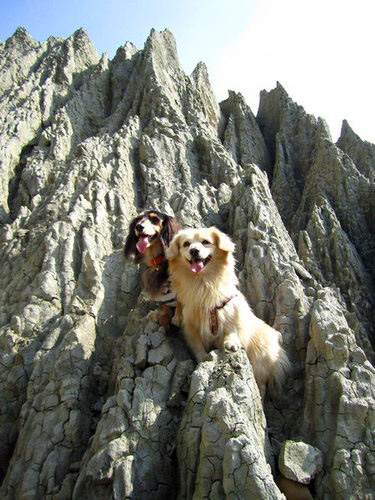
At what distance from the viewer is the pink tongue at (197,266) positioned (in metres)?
4.82

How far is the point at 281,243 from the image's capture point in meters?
7.86

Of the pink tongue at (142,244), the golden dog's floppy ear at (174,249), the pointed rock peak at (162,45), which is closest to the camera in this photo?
the golden dog's floppy ear at (174,249)

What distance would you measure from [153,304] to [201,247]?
7.33 ft

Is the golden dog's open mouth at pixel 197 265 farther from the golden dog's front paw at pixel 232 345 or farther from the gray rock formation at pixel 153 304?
the gray rock formation at pixel 153 304

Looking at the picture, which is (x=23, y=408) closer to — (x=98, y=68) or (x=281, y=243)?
(x=281, y=243)

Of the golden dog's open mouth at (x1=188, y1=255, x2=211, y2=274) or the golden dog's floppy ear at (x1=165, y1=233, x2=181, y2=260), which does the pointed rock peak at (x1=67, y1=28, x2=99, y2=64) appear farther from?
the golden dog's open mouth at (x1=188, y1=255, x2=211, y2=274)

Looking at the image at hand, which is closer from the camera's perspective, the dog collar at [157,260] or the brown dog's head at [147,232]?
the brown dog's head at [147,232]

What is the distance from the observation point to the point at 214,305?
4973 mm

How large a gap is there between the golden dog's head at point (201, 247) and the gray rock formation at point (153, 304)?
1.27m

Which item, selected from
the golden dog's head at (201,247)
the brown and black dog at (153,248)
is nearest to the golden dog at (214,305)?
the golden dog's head at (201,247)

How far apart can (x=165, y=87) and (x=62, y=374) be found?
44.7ft

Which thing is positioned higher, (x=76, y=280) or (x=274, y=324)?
(x=76, y=280)

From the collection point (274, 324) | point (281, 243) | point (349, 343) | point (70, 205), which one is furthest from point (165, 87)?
point (349, 343)

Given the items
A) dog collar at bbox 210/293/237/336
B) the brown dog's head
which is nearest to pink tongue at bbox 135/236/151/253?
the brown dog's head
